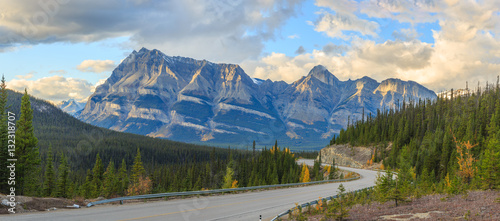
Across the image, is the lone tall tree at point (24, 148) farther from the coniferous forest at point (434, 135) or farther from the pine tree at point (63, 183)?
the coniferous forest at point (434, 135)

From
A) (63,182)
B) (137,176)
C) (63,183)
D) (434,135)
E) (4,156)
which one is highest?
(4,156)

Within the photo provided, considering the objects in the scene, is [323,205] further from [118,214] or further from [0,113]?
[0,113]

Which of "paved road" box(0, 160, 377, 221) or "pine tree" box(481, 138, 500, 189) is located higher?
"pine tree" box(481, 138, 500, 189)

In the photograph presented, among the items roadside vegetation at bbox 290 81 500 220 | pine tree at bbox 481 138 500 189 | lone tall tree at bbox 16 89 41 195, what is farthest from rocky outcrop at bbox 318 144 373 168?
lone tall tree at bbox 16 89 41 195

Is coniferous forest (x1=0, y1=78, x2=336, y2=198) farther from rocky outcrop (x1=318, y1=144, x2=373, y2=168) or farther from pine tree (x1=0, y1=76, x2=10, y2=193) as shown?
rocky outcrop (x1=318, y1=144, x2=373, y2=168)

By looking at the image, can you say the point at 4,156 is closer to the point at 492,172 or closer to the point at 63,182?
the point at 63,182

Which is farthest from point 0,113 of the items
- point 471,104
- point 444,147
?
point 471,104

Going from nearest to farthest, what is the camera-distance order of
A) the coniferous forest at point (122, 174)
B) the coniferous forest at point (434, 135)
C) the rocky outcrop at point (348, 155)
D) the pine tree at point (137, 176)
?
the coniferous forest at point (122, 174) < the pine tree at point (137, 176) < the coniferous forest at point (434, 135) < the rocky outcrop at point (348, 155)

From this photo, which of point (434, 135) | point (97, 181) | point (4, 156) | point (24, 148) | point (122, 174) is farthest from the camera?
point (434, 135)

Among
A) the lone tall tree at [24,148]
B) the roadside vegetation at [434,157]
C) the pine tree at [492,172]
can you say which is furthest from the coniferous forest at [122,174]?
the pine tree at [492,172]

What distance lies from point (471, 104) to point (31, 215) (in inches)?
5574

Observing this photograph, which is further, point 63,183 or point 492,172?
point 63,183

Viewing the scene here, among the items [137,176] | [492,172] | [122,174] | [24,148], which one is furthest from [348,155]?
[24,148]

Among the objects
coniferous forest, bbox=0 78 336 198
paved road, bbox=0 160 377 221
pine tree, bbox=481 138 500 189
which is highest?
pine tree, bbox=481 138 500 189
